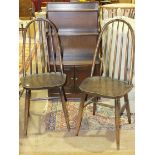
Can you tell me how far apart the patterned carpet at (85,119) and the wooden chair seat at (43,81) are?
18.6 inches

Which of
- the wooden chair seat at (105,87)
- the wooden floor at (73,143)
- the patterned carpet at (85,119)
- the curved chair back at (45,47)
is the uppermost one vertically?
the curved chair back at (45,47)

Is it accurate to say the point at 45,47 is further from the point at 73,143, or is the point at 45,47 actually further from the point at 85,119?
the point at 73,143

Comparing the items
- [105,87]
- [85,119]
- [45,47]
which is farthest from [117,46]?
[45,47]

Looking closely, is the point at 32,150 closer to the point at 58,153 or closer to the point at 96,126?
the point at 58,153

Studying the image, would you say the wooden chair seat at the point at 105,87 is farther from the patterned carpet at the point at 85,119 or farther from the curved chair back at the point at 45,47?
the patterned carpet at the point at 85,119

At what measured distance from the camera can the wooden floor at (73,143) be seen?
2711 mm

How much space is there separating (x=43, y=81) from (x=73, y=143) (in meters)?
0.61

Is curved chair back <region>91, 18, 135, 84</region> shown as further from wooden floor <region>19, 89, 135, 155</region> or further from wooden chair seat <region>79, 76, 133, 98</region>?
wooden floor <region>19, 89, 135, 155</region>

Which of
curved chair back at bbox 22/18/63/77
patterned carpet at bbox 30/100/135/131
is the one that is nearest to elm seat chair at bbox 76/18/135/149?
patterned carpet at bbox 30/100/135/131

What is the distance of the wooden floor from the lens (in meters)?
2.71

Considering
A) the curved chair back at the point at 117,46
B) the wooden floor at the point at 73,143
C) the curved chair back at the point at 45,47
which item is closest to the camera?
the wooden floor at the point at 73,143

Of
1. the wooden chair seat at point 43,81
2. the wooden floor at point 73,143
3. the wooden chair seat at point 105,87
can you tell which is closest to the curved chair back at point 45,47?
the wooden chair seat at point 43,81

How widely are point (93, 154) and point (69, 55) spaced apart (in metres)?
1.67
